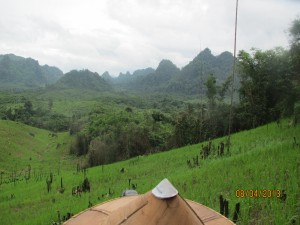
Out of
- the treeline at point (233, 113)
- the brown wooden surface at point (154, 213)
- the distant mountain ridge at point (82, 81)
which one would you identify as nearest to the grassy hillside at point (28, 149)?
the treeline at point (233, 113)

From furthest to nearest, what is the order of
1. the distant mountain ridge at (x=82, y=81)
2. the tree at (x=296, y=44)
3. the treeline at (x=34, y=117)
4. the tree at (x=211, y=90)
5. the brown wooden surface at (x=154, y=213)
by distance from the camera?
the distant mountain ridge at (x=82, y=81)
the treeline at (x=34, y=117)
the tree at (x=211, y=90)
the tree at (x=296, y=44)
the brown wooden surface at (x=154, y=213)

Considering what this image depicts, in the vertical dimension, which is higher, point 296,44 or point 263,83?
point 296,44

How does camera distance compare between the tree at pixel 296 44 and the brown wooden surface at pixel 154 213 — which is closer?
the brown wooden surface at pixel 154 213

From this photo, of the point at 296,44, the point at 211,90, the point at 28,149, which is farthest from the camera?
the point at 28,149

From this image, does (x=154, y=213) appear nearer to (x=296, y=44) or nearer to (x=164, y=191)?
(x=164, y=191)

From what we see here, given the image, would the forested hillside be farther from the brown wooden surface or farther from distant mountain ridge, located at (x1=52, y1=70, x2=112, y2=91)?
distant mountain ridge, located at (x1=52, y1=70, x2=112, y2=91)

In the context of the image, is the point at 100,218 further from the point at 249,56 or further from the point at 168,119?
the point at 168,119

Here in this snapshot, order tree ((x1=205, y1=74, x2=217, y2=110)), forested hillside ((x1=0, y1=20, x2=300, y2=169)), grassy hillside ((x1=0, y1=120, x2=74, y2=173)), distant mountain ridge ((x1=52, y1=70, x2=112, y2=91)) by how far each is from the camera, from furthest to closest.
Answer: distant mountain ridge ((x1=52, y1=70, x2=112, y2=91)), grassy hillside ((x1=0, y1=120, x2=74, y2=173)), tree ((x1=205, y1=74, x2=217, y2=110)), forested hillside ((x1=0, y1=20, x2=300, y2=169))

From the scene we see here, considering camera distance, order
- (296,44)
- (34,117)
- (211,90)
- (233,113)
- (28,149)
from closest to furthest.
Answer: (296,44)
(233,113)
(211,90)
(28,149)
(34,117)

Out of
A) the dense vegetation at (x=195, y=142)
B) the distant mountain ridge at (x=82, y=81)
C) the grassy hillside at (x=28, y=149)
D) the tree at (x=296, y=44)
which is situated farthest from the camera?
the distant mountain ridge at (x=82, y=81)

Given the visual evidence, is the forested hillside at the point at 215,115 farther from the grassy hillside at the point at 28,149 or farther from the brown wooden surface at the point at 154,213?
the brown wooden surface at the point at 154,213

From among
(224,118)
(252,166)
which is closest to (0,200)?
(252,166)

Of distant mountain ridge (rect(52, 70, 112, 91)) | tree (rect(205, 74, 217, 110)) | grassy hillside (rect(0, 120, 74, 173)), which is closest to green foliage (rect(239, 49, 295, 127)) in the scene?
tree (rect(205, 74, 217, 110))

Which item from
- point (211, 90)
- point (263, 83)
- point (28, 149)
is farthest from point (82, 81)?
point (263, 83)
